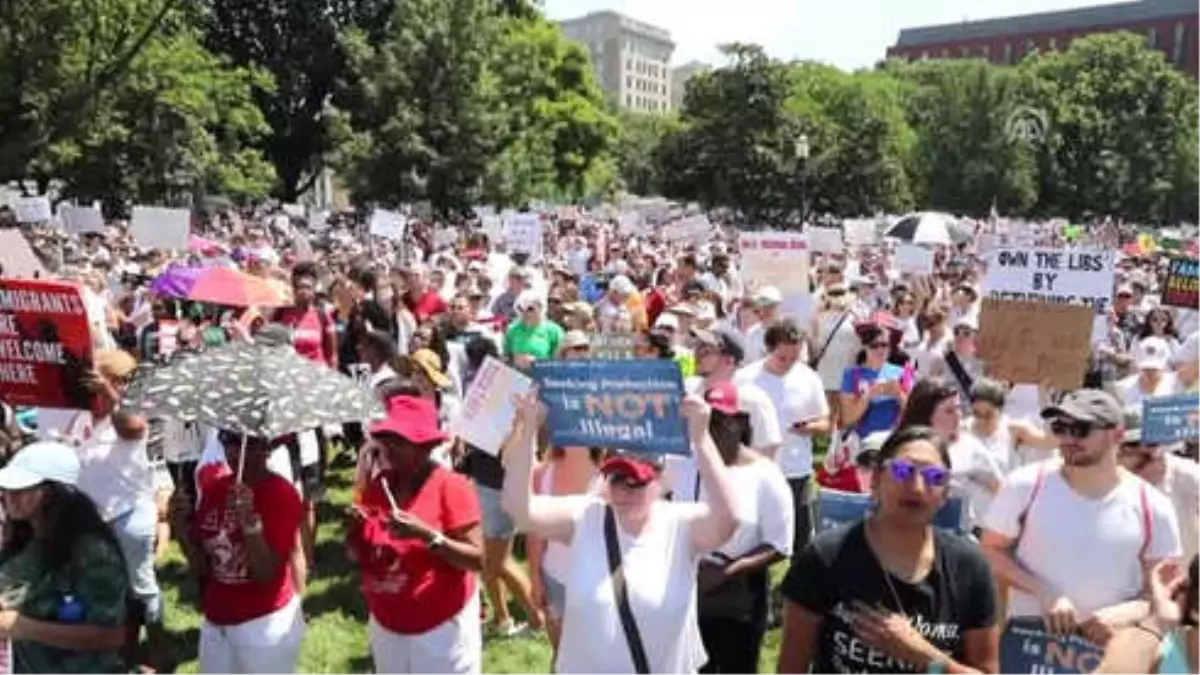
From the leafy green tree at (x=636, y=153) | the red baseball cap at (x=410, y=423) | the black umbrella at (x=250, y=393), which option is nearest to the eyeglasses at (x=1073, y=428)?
the red baseball cap at (x=410, y=423)

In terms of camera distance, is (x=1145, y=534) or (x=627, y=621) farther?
(x=1145, y=534)

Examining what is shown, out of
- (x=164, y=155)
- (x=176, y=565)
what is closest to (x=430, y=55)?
(x=164, y=155)

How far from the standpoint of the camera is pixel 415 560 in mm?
5066

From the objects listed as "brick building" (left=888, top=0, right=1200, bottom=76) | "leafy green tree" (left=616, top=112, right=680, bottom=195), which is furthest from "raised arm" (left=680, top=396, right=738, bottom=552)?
"brick building" (left=888, top=0, right=1200, bottom=76)

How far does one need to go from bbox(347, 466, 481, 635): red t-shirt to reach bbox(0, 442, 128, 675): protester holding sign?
0.94 metres

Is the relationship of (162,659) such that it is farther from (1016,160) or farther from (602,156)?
(1016,160)

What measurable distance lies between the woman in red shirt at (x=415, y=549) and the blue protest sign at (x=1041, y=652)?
1.91 m

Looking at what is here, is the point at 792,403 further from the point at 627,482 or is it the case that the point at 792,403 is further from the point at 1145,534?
the point at 627,482

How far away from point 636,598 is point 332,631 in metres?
4.00

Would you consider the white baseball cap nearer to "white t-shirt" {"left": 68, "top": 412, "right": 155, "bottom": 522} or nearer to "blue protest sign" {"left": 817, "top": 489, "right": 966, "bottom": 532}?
"white t-shirt" {"left": 68, "top": 412, "right": 155, "bottom": 522}

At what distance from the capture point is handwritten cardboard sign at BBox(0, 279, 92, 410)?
596 centimetres

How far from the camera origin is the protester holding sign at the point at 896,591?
357cm

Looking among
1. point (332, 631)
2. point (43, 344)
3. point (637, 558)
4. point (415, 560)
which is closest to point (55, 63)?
point (332, 631)

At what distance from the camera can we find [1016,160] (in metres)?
75.8
